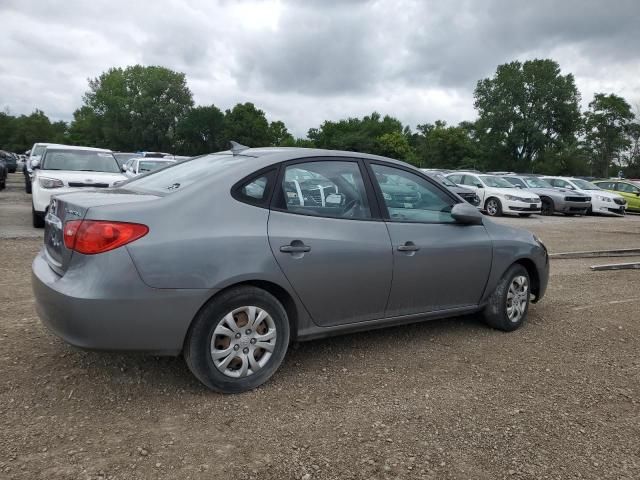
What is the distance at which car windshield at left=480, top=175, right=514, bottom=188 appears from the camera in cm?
1952

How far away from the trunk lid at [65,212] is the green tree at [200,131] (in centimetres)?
7449

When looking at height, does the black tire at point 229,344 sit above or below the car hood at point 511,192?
below

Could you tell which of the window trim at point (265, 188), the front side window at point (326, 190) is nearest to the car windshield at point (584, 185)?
the front side window at point (326, 190)

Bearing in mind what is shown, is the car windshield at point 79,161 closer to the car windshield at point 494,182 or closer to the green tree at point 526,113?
the car windshield at point 494,182

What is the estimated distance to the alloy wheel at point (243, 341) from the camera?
126 inches

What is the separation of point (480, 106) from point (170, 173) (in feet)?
215

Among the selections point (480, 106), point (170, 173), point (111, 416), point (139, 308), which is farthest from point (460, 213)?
point (480, 106)

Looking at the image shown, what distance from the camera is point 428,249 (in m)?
4.07

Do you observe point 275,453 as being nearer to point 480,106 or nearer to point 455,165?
point 480,106

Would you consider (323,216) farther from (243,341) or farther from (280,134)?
(280,134)

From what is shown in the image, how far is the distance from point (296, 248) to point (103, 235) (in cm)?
114

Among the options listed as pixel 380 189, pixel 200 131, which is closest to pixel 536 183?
pixel 380 189

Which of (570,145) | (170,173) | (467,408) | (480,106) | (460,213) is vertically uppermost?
(480,106)

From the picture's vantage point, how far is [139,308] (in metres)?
2.93
